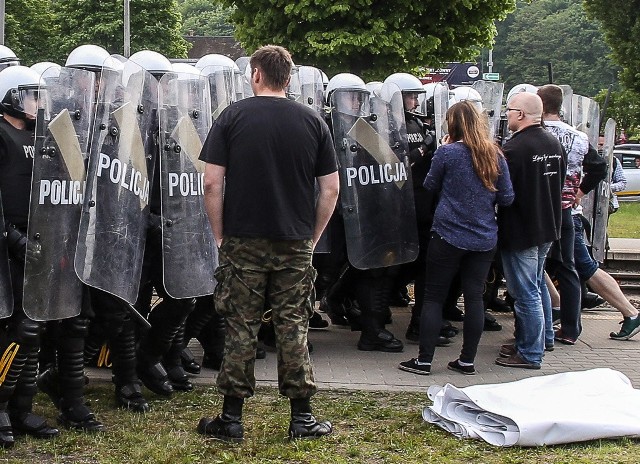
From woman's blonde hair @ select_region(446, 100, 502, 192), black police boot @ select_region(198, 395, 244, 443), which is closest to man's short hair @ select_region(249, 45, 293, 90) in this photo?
black police boot @ select_region(198, 395, 244, 443)

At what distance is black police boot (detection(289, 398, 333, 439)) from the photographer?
17.1ft

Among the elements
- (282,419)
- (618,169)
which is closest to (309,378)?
(282,419)

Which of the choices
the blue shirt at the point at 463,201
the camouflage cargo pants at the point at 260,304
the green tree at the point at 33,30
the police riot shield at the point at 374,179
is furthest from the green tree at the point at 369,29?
the green tree at the point at 33,30

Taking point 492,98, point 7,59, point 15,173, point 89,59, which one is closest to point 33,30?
point 492,98

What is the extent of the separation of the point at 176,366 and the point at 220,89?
1790mm

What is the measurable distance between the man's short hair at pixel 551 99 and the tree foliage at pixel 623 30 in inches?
627

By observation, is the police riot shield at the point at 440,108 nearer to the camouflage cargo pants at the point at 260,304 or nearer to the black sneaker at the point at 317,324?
the black sneaker at the point at 317,324

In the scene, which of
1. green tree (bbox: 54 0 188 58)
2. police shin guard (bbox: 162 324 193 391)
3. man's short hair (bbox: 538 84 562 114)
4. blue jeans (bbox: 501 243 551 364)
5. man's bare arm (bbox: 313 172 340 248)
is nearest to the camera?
man's bare arm (bbox: 313 172 340 248)

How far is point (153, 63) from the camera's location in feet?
19.9

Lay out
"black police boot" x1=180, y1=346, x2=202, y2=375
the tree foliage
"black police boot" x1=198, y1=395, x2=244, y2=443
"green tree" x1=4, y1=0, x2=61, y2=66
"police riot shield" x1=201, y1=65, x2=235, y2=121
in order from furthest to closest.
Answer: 1. "green tree" x1=4, y1=0, x2=61, y2=66
2. the tree foliage
3. "black police boot" x1=180, y1=346, x2=202, y2=375
4. "police riot shield" x1=201, y1=65, x2=235, y2=121
5. "black police boot" x1=198, y1=395, x2=244, y2=443

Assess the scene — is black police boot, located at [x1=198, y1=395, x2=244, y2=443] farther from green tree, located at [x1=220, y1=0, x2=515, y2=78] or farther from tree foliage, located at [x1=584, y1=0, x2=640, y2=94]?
tree foliage, located at [x1=584, y1=0, x2=640, y2=94]

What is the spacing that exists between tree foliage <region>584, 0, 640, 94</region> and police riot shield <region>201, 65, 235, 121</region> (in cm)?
1803

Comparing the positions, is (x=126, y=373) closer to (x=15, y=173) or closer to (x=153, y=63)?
(x=15, y=173)

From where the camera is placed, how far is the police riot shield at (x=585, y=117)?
9.30m
